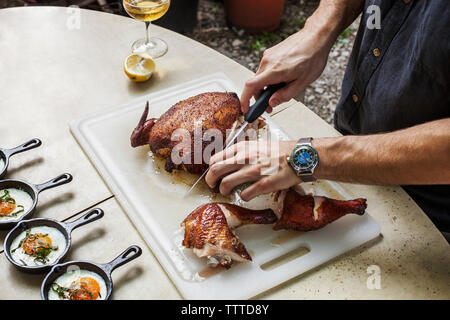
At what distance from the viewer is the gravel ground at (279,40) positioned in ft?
13.8

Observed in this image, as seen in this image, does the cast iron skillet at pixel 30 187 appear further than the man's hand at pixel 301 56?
No

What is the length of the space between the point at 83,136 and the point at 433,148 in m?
1.39

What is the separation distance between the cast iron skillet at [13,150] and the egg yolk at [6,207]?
17 cm

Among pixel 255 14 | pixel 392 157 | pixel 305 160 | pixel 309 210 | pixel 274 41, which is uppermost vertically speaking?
pixel 392 157

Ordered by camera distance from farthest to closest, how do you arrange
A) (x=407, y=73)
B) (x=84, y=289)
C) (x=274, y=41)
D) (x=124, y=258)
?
1. (x=274, y=41)
2. (x=407, y=73)
3. (x=124, y=258)
4. (x=84, y=289)

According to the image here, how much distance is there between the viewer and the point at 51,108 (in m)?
2.21

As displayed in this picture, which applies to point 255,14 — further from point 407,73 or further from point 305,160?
point 305,160

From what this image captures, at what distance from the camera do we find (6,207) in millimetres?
1695

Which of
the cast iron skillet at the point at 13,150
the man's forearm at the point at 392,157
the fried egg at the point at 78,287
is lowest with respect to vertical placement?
the fried egg at the point at 78,287

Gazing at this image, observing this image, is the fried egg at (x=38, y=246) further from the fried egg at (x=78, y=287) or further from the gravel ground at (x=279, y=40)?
the gravel ground at (x=279, y=40)

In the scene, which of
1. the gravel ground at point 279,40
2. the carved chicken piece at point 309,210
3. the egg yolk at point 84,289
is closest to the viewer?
the egg yolk at point 84,289

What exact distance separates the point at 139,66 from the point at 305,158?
1.07 metres

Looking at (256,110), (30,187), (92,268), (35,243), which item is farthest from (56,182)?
(256,110)

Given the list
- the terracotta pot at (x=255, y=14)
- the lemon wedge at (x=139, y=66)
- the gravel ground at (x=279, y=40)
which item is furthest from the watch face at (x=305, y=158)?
the terracotta pot at (x=255, y=14)
